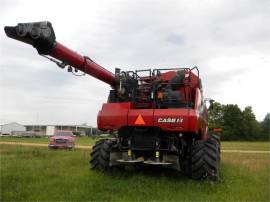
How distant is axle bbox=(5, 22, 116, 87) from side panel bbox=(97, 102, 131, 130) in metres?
1.45

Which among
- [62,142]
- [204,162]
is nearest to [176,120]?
[204,162]

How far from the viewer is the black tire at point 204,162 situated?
10.8 m

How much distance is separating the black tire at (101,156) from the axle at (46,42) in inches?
104

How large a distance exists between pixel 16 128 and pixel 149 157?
5905 inches

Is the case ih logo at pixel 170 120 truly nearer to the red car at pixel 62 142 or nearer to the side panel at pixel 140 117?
the side panel at pixel 140 117

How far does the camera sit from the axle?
27.7 ft

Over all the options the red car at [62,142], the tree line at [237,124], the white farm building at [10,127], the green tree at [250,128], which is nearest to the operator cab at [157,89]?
the red car at [62,142]

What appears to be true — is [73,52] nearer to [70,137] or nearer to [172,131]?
[172,131]

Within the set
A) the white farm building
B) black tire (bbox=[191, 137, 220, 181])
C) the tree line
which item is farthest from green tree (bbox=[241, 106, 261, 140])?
black tire (bbox=[191, 137, 220, 181])

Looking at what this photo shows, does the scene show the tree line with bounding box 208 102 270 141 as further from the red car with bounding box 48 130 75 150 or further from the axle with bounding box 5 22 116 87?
the axle with bounding box 5 22 116 87

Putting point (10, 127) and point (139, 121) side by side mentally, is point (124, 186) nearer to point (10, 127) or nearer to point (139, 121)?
point (139, 121)

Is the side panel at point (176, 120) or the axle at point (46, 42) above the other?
the axle at point (46, 42)

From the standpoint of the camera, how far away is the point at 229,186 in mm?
10203

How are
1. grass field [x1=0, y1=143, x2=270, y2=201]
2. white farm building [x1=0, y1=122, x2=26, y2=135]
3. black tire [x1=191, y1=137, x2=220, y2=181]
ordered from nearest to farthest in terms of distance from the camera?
grass field [x1=0, y1=143, x2=270, y2=201], black tire [x1=191, y1=137, x2=220, y2=181], white farm building [x1=0, y1=122, x2=26, y2=135]
